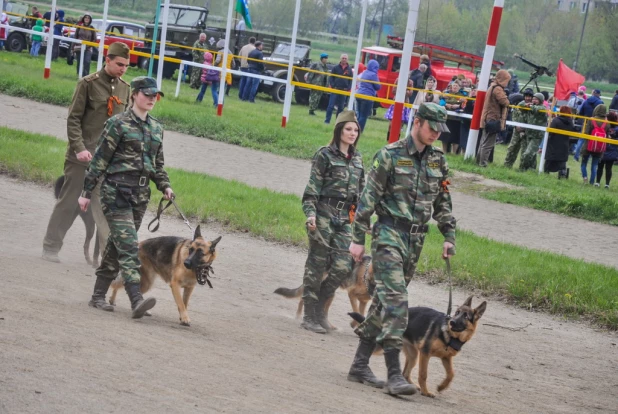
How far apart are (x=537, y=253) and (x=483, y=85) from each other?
292 inches

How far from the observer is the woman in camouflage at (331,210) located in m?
8.43

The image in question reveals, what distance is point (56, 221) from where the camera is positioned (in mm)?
10094

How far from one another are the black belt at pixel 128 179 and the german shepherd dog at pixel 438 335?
98.9 inches

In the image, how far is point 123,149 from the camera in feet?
25.9

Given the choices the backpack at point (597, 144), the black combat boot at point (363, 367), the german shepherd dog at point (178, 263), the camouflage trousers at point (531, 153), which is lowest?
the black combat boot at point (363, 367)

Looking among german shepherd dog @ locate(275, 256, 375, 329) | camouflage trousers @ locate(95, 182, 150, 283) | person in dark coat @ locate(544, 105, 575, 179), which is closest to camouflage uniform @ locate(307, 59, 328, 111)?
person in dark coat @ locate(544, 105, 575, 179)

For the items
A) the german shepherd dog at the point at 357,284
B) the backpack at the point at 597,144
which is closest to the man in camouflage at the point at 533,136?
the backpack at the point at 597,144

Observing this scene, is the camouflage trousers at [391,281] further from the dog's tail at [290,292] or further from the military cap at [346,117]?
the dog's tail at [290,292]

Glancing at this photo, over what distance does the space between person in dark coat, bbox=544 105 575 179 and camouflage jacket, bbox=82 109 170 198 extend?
45.6ft

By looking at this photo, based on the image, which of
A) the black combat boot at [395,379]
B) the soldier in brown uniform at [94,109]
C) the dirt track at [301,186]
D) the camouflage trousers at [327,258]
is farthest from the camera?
the dirt track at [301,186]

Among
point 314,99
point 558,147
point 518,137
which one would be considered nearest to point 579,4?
point 314,99

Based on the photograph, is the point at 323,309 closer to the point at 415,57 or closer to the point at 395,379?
the point at 395,379

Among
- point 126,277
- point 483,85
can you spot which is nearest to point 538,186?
point 483,85

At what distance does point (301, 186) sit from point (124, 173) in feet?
28.0
